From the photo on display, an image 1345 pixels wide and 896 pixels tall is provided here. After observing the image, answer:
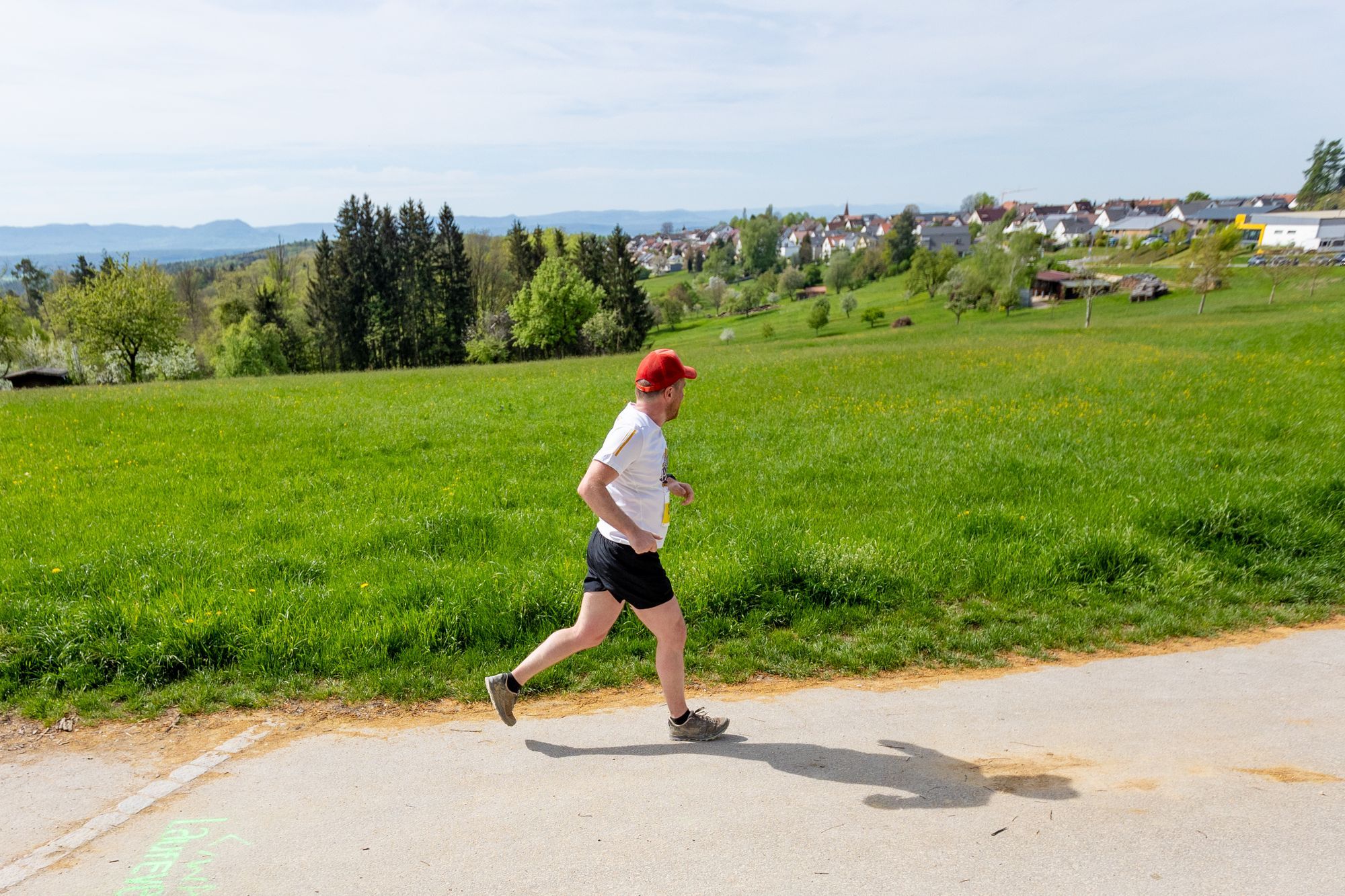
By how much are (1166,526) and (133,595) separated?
31.2 ft

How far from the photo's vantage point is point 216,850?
3.60m

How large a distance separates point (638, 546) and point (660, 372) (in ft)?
3.19

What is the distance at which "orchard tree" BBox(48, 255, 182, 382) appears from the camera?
4500 cm

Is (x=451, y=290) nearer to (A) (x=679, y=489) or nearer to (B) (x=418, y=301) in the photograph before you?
(B) (x=418, y=301)

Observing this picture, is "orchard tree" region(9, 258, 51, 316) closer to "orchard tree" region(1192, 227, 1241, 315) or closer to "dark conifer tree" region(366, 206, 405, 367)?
"dark conifer tree" region(366, 206, 405, 367)

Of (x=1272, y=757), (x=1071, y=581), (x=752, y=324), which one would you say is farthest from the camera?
(x=752, y=324)

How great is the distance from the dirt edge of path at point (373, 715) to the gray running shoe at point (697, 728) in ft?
1.63

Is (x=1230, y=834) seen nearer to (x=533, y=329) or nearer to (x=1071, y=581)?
(x=1071, y=581)

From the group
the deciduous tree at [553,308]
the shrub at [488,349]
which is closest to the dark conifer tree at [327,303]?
the shrub at [488,349]

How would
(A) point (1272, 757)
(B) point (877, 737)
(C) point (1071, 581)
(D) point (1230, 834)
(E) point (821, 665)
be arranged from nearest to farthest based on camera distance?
(D) point (1230, 834) < (A) point (1272, 757) < (B) point (877, 737) < (E) point (821, 665) < (C) point (1071, 581)

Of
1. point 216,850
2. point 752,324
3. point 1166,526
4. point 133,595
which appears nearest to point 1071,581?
point 1166,526

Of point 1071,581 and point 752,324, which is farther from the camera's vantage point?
point 752,324

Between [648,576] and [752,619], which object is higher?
[648,576]

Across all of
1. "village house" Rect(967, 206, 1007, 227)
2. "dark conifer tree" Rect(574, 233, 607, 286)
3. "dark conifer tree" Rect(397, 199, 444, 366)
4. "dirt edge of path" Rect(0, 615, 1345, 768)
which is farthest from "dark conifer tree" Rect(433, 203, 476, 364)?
"village house" Rect(967, 206, 1007, 227)
